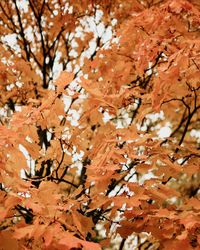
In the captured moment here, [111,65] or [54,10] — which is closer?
[111,65]

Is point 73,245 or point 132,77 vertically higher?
point 132,77

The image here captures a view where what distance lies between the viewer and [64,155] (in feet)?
8.41

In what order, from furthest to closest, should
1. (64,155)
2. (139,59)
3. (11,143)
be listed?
(64,155) → (139,59) → (11,143)

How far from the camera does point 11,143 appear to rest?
1.79 meters

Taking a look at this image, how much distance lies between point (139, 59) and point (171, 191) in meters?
0.85

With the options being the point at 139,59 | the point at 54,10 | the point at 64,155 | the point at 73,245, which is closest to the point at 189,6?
the point at 139,59

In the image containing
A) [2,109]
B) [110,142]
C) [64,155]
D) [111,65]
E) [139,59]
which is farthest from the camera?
[2,109]

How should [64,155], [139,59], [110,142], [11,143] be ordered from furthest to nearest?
[64,155], [139,59], [110,142], [11,143]

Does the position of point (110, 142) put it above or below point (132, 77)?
below

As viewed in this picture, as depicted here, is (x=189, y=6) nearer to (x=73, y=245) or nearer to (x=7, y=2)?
(x=73, y=245)

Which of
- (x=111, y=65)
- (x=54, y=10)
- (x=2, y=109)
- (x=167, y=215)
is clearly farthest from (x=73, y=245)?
(x=54, y=10)

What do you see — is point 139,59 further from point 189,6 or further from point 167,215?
point 167,215

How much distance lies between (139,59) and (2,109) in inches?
78.7

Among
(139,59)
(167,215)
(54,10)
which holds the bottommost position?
(167,215)
